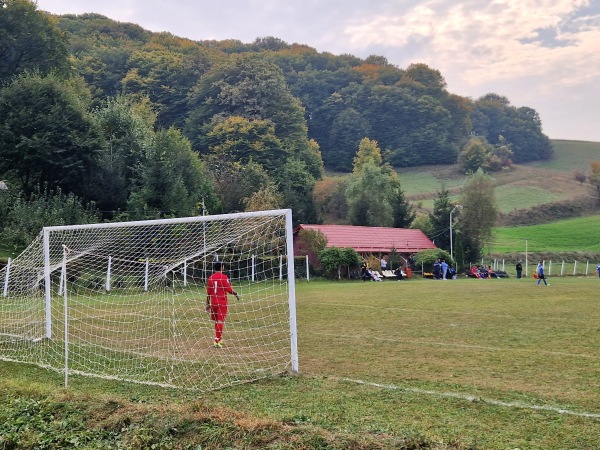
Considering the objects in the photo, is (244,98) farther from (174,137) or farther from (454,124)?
(454,124)

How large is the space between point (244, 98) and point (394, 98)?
4393 cm

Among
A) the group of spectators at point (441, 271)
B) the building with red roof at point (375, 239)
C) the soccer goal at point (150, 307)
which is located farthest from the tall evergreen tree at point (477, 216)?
the soccer goal at point (150, 307)

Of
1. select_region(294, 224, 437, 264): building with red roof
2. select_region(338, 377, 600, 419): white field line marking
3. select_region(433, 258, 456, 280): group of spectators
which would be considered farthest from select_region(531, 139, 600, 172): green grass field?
select_region(338, 377, 600, 419): white field line marking

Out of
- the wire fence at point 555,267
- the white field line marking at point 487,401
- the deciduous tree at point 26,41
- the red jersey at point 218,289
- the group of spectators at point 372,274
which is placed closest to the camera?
the white field line marking at point 487,401

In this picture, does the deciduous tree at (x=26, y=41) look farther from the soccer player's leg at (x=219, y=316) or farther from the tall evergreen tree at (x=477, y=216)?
the soccer player's leg at (x=219, y=316)

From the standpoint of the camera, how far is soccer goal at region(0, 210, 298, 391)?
9.58 meters

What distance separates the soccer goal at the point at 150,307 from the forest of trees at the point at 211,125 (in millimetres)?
17779

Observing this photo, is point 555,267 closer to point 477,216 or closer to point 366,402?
point 477,216

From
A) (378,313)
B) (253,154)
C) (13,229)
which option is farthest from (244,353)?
(253,154)

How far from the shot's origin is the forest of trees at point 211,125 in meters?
38.4

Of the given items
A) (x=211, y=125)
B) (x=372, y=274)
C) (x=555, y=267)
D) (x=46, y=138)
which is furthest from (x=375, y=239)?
(x=211, y=125)

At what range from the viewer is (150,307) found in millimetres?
16094

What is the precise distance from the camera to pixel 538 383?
8.00m

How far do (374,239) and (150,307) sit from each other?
1383 inches
